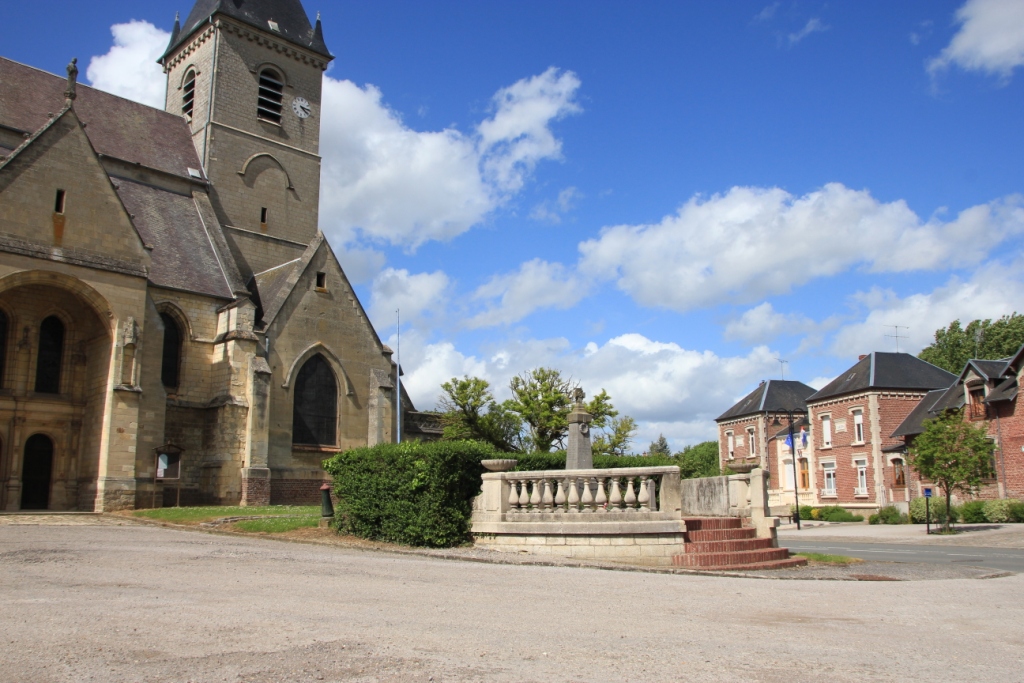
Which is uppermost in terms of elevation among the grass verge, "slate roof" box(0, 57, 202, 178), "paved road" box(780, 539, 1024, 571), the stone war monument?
"slate roof" box(0, 57, 202, 178)

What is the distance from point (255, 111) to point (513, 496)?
28299mm

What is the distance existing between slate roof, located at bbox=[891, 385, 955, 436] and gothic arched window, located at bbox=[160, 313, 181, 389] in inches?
1313

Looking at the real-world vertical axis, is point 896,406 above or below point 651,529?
above

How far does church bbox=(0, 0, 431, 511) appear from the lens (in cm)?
2358

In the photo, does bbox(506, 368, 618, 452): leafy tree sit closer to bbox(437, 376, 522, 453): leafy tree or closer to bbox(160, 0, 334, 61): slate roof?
bbox(437, 376, 522, 453): leafy tree

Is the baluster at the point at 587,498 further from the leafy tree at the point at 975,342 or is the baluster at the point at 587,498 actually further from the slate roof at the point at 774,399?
the leafy tree at the point at 975,342

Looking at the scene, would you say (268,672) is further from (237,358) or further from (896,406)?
(896,406)

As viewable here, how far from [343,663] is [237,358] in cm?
2373

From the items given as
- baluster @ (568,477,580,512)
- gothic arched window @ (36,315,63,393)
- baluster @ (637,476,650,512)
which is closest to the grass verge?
baluster @ (637,476,650,512)

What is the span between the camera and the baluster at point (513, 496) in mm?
14031

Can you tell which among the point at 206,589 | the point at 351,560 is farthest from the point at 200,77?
the point at 206,589

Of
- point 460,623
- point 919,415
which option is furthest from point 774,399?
point 460,623

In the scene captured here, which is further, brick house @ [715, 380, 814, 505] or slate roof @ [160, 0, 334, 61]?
brick house @ [715, 380, 814, 505]

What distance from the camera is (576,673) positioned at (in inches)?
205
